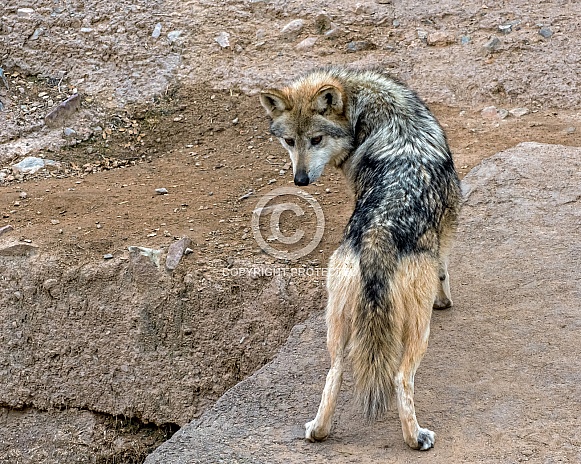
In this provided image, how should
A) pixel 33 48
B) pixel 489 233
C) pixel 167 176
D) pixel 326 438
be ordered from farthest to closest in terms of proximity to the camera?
pixel 33 48 → pixel 167 176 → pixel 489 233 → pixel 326 438

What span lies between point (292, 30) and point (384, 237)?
6.28 meters

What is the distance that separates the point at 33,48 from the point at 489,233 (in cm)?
665

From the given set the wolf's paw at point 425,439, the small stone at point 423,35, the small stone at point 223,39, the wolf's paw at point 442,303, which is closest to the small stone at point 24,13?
the small stone at point 223,39

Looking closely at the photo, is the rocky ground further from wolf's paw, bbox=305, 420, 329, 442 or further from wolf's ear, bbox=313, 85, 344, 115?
wolf's paw, bbox=305, 420, 329, 442

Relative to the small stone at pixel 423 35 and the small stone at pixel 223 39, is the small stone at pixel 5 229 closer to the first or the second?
the small stone at pixel 223 39

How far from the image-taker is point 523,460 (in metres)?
4.10

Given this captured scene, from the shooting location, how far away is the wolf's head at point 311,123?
5508mm

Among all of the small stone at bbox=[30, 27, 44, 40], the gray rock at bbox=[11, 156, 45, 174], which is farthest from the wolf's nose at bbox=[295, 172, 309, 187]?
the small stone at bbox=[30, 27, 44, 40]

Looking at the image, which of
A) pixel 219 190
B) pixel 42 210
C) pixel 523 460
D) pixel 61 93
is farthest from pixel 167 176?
pixel 523 460

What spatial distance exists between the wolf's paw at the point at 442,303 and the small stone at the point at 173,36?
5.87m

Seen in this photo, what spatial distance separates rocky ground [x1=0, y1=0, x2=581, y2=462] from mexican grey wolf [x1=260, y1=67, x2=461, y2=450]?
1.49 meters

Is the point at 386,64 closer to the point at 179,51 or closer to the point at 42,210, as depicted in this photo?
the point at 179,51

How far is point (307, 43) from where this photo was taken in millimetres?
9844

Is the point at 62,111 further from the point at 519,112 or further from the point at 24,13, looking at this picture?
the point at 519,112
